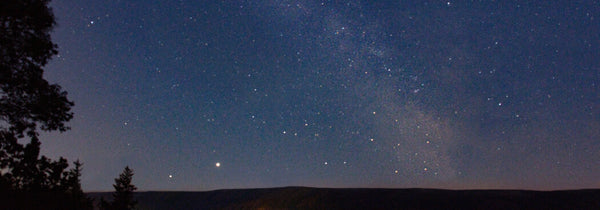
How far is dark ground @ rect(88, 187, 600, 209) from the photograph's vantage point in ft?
116

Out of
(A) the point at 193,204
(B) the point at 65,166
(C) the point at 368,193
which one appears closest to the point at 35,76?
(B) the point at 65,166

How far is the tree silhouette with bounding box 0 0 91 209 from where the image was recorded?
22.7ft

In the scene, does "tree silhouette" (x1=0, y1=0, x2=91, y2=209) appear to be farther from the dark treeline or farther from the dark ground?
the dark ground

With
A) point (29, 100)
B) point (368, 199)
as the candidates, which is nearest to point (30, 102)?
point (29, 100)

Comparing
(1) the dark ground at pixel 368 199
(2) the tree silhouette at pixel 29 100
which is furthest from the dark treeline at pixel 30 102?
(1) the dark ground at pixel 368 199

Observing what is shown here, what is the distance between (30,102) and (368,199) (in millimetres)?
37514

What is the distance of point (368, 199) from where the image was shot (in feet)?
136

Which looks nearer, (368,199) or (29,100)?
(29,100)

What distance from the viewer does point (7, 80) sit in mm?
8375

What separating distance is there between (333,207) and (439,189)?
13608 millimetres

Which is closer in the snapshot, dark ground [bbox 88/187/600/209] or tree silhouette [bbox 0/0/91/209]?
tree silhouette [bbox 0/0/91/209]

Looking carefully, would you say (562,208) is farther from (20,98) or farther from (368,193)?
(20,98)

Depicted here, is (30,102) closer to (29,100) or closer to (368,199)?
(29,100)

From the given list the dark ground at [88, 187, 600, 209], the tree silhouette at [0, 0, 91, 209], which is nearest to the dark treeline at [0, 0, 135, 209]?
the tree silhouette at [0, 0, 91, 209]
